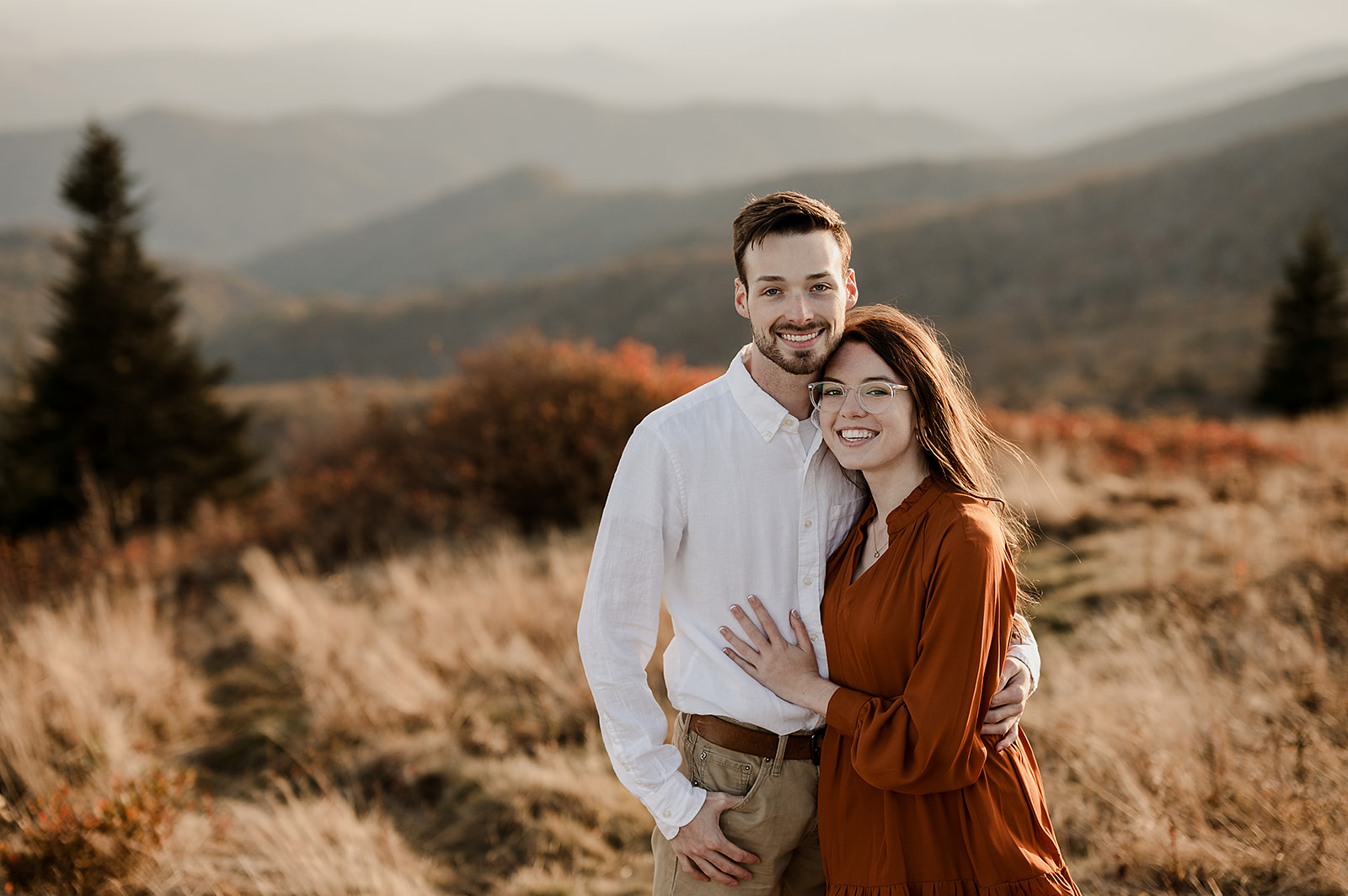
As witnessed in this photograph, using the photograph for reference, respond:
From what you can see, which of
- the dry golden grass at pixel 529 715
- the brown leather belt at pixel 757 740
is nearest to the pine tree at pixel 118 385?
the dry golden grass at pixel 529 715

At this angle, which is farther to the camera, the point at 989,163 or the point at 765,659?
the point at 989,163

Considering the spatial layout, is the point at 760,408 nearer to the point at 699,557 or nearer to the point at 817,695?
the point at 699,557

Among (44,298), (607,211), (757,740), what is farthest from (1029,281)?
(607,211)

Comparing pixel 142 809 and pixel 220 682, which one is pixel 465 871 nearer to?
pixel 142 809

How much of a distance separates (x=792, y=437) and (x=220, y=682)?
17.4ft

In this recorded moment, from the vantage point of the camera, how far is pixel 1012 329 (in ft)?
140

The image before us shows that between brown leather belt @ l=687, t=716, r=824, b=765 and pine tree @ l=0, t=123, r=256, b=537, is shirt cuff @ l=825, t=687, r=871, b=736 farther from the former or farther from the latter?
pine tree @ l=0, t=123, r=256, b=537

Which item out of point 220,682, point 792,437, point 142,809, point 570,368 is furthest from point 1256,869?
point 570,368

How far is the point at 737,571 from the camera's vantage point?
227cm

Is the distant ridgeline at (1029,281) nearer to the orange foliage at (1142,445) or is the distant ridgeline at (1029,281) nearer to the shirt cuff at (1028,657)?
the shirt cuff at (1028,657)

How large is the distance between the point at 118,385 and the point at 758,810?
84.9 feet

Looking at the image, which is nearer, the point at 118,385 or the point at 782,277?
the point at 782,277

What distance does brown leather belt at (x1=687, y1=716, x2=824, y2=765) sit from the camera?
7.20 ft

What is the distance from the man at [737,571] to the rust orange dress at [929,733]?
0.44ft
